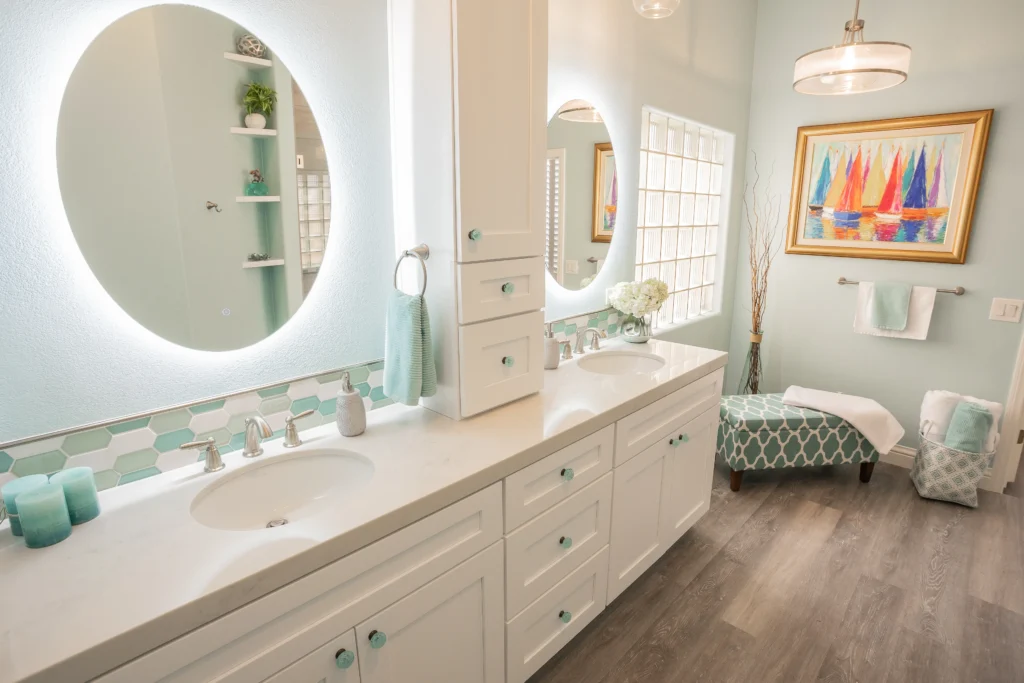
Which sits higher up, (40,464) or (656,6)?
(656,6)

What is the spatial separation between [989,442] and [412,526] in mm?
3045

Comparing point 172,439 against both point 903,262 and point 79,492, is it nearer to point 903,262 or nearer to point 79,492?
point 79,492

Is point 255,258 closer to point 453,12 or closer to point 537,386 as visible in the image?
point 453,12

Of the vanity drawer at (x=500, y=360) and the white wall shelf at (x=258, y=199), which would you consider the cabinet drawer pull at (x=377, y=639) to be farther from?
the white wall shelf at (x=258, y=199)

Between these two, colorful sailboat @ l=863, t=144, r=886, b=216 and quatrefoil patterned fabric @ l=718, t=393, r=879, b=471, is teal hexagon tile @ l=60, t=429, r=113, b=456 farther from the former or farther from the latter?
colorful sailboat @ l=863, t=144, r=886, b=216

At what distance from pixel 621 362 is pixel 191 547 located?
1804mm

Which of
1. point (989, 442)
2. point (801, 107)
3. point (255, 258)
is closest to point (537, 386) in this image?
point (255, 258)

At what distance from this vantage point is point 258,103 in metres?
1.36

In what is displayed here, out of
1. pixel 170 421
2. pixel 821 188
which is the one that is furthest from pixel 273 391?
pixel 821 188

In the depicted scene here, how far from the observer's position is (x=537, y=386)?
1.85 m

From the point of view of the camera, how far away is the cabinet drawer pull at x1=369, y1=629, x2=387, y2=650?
1.13 meters

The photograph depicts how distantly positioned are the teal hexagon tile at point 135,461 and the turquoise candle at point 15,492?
175 mm

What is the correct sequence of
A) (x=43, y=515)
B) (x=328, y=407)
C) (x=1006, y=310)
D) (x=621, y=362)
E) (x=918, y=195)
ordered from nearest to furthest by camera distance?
(x=43, y=515)
(x=328, y=407)
(x=621, y=362)
(x=1006, y=310)
(x=918, y=195)

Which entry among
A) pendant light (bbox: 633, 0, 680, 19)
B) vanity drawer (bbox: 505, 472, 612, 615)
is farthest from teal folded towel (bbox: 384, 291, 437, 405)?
pendant light (bbox: 633, 0, 680, 19)
